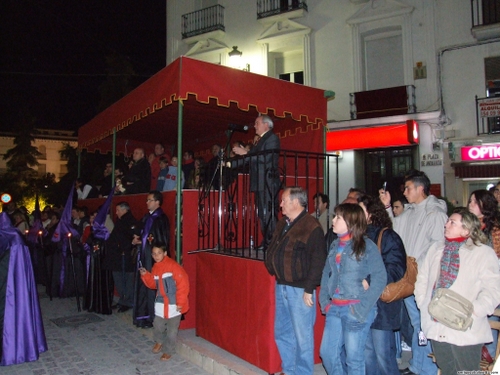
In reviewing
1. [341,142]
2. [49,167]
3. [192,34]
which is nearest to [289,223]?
[341,142]

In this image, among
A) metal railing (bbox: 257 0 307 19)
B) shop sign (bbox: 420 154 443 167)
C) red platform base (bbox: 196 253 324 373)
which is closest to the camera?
red platform base (bbox: 196 253 324 373)

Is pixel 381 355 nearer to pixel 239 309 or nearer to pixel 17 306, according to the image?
→ pixel 239 309

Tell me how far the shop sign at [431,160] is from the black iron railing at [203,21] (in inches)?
350

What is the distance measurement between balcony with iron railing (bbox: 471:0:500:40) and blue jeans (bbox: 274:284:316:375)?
11.2 m

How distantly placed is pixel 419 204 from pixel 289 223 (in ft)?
4.70

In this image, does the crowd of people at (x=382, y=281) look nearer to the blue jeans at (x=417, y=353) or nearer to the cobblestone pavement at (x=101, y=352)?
the blue jeans at (x=417, y=353)

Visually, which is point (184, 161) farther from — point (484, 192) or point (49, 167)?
point (49, 167)

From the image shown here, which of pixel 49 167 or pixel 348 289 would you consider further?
pixel 49 167

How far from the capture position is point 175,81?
5.99 metres

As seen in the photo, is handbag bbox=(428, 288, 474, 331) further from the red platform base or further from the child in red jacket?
the child in red jacket

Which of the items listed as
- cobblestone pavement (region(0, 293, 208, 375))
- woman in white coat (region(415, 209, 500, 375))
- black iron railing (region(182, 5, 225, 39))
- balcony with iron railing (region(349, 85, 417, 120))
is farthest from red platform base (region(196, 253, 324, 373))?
black iron railing (region(182, 5, 225, 39))

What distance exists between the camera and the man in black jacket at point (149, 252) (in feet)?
20.6

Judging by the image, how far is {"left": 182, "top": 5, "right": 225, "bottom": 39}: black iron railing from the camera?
16.8m

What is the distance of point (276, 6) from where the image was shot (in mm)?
15547
